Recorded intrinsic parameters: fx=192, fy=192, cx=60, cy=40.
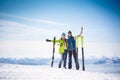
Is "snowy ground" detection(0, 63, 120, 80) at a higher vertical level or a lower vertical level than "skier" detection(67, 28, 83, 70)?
lower

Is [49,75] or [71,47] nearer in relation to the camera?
[49,75]

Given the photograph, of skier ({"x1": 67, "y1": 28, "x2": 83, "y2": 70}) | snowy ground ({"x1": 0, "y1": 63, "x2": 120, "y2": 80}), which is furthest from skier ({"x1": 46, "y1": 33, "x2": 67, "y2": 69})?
snowy ground ({"x1": 0, "y1": 63, "x2": 120, "y2": 80})

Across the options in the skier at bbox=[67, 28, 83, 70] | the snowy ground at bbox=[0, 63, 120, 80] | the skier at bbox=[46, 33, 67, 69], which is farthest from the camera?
the skier at bbox=[46, 33, 67, 69]

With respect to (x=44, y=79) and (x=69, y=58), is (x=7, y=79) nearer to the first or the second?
Result: (x=44, y=79)

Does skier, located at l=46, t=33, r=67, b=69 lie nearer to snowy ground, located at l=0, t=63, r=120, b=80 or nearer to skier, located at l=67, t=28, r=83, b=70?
skier, located at l=67, t=28, r=83, b=70

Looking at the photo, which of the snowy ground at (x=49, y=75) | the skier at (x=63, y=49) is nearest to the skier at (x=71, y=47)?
the skier at (x=63, y=49)

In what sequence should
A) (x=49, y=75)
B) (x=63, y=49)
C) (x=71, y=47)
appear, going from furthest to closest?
(x=63, y=49) < (x=71, y=47) < (x=49, y=75)

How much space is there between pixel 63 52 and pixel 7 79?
6.41 metres

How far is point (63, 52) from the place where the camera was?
13.5 meters

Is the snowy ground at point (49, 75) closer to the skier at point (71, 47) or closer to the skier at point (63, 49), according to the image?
the skier at point (71, 47)

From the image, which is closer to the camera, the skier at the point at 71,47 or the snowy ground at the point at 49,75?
the snowy ground at the point at 49,75

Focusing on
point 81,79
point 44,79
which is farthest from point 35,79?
point 81,79

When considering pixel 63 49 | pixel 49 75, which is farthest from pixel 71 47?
pixel 49 75

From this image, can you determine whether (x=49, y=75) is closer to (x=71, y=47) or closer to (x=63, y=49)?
(x=71, y=47)
